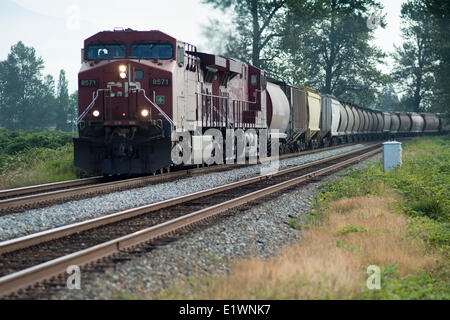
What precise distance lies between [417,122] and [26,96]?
6560 centimetres

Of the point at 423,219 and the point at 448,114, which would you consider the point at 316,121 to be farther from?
the point at 423,219

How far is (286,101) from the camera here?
25.2m

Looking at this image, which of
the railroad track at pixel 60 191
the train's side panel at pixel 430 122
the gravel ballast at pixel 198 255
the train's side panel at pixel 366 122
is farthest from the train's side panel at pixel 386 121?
the gravel ballast at pixel 198 255

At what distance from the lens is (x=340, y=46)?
5525 cm

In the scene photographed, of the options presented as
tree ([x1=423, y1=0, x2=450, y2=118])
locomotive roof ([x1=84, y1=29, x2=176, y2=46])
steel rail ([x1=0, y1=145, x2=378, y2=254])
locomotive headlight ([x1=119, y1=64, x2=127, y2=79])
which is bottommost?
steel rail ([x1=0, y1=145, x2=378, y2=254])

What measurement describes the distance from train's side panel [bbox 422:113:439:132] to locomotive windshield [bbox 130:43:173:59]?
5540 centimetres

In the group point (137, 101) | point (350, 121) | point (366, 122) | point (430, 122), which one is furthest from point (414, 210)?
point (430, 122)

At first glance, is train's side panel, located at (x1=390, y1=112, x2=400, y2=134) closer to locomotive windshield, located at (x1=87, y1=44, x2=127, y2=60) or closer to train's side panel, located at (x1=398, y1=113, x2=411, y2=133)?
train's side panel, located at (x1=398, y1=113, x2=411, y2=133)

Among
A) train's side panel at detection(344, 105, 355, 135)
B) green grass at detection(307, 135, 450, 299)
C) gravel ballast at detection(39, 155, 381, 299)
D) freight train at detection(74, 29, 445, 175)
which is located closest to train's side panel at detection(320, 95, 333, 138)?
train's side panel at detection(344, 105, 355, 135)

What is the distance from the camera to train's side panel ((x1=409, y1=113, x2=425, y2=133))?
194 ft

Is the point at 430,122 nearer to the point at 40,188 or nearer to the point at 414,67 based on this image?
the point at 414,67

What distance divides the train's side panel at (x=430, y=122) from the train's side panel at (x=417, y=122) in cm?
115

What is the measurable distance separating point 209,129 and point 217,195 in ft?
18.6

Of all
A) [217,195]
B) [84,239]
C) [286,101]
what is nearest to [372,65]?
[286,101]
